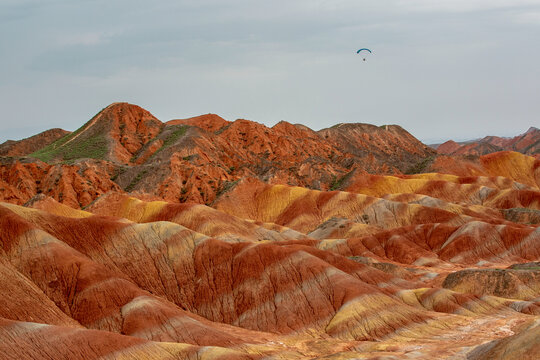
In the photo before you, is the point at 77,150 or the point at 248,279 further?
the point at 77,150

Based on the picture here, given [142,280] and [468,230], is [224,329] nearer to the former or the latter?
[142,280]

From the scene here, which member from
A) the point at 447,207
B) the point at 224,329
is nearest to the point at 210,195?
the point at 447,207

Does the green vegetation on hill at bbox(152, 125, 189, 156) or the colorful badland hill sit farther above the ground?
the green vegetation on hill at bbox(152, 125, 189, 156)

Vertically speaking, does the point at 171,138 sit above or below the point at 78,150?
above

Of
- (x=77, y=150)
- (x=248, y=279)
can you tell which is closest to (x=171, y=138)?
(x=77, y=150)

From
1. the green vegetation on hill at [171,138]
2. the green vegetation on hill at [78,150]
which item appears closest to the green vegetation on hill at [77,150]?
the green vegetation on hill at [78,150]

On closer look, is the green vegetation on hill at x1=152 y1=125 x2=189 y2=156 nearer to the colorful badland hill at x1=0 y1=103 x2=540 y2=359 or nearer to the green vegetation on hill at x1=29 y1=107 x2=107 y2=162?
the green vegetation on hill at x1=29 y1=107 x2=107 y2=162

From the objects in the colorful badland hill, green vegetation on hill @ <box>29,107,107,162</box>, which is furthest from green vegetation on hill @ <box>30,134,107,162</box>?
the colorful badland hill

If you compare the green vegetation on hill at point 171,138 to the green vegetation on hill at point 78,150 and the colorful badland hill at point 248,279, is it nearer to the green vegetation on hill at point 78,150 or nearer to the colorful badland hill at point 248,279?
the green vegetation on hill at point 78,150

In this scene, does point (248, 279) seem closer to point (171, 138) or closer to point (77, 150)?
point (77, 150)

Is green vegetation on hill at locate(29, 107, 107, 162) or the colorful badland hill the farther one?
green vegetation on hill at locate(29, 107, 107, 162)

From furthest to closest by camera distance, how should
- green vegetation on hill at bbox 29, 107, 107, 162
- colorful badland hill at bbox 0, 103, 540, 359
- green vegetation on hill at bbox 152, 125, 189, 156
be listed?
green vegetation on hill at bbox 152, 125, 189, 156, green vegetation on hill at bbox 29, 107, 107, 162, colorful badland hill at bbox 0, 103, 540, 359
